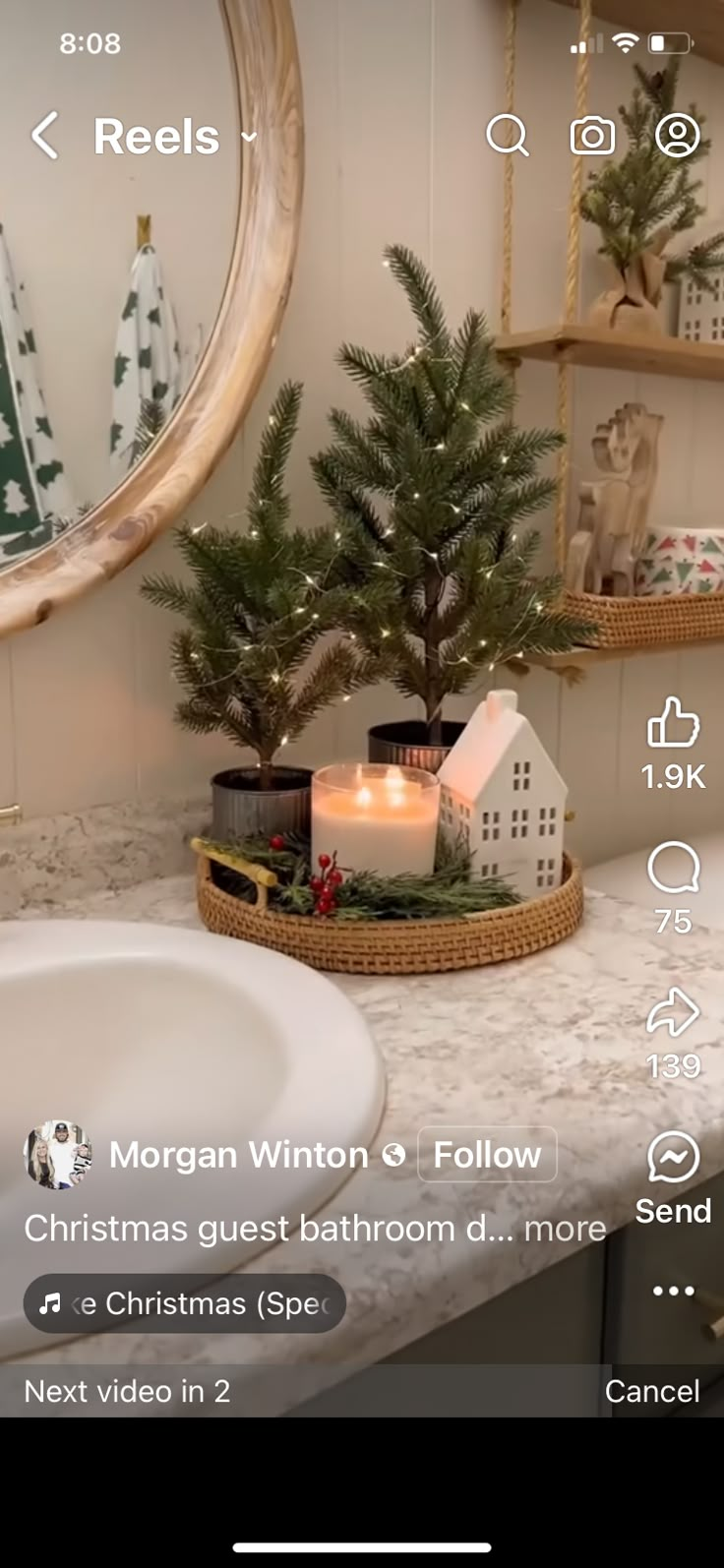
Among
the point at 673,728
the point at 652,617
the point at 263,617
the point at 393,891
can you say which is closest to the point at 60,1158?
the point at 393,891

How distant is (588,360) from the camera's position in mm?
1066

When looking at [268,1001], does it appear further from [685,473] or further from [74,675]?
[685,473]

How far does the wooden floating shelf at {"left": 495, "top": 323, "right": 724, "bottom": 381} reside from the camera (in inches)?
37.2

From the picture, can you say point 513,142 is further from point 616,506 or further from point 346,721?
point 346,721

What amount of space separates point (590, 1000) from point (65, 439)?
0.49 meters

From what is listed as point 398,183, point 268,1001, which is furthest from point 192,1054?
point 398,183

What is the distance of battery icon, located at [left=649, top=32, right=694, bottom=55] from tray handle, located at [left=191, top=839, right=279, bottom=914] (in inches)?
30.8

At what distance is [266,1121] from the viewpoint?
512mm

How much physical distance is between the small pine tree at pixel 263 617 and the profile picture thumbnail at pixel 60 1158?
1.07 ft

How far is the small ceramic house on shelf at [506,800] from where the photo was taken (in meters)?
0.77

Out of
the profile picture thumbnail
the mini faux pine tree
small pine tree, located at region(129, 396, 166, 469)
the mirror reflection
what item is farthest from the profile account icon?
the profile picture thumbnail

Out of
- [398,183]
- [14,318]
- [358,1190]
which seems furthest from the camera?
[398,183]

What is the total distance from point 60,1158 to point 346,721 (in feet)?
1.77

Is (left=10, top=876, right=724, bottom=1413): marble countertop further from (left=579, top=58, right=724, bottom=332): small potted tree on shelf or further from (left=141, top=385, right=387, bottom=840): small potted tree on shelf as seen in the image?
(left=579, top=58, right=724, bottom=332): small potted tree on shelf
